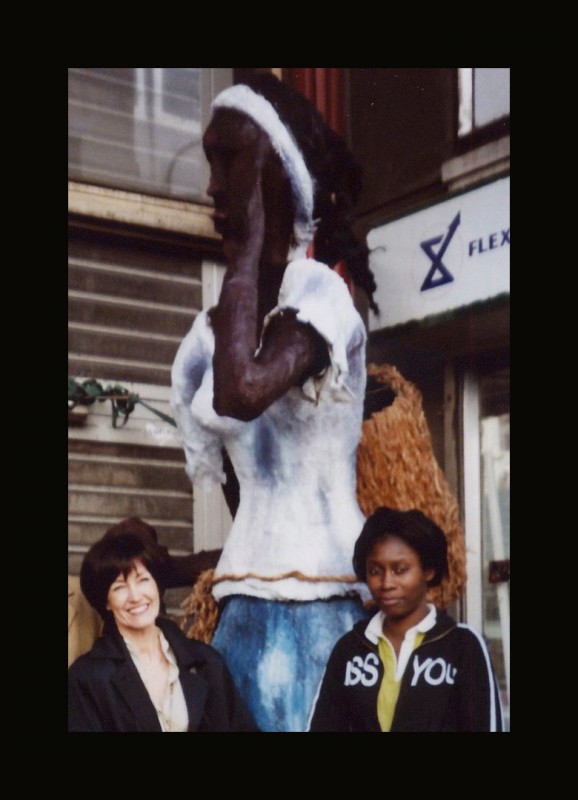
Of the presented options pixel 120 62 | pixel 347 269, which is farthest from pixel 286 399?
pixel 120 62

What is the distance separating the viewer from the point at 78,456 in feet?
9.65

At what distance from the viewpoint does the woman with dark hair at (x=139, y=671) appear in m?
2.50

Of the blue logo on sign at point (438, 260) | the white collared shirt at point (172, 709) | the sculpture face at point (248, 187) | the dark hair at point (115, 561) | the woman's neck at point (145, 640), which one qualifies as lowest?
the white collared shirt at point (172, 709)

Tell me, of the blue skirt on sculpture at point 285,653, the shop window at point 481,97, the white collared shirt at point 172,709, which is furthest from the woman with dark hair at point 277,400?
the shop window at point 481,97

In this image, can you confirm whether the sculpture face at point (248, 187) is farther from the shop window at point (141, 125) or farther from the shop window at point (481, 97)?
the shop window at point (481, 97)

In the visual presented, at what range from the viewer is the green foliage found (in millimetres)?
2951

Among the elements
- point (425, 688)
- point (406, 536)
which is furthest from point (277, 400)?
point (425, 688)

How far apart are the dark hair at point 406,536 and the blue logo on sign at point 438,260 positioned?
527 mm

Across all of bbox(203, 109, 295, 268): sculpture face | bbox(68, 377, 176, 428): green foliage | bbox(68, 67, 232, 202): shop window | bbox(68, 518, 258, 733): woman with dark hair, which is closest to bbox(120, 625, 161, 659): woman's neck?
bbox(68, 518, 258, 733): woman with dark hair

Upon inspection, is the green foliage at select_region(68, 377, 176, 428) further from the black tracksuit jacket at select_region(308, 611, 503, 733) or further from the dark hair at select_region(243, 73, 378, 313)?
the black tracksuit jacket at select_region(308, 611, 503, 733)

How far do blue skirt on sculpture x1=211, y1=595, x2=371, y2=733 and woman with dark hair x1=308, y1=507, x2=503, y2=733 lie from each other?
0.03 metres

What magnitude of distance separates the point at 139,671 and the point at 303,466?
0.45 meters
